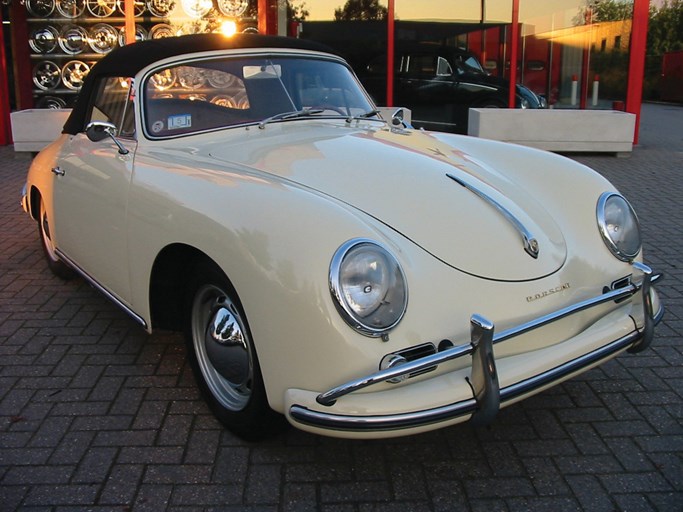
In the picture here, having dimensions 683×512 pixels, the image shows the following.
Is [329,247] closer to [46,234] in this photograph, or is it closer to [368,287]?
[368,287]

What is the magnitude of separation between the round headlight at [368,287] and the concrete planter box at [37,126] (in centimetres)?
909

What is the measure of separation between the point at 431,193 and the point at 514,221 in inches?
14.0

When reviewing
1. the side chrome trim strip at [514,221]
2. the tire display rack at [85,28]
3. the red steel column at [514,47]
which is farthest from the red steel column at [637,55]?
the side chrome trim strip at [514,221]

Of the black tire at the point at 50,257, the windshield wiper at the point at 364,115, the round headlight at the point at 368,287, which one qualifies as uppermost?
the windshield wiper at the point at 364,115

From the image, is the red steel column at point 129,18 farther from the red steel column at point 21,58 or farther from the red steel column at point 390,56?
the red steel column at point 390,56

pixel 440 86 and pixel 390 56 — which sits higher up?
pixel 390 56

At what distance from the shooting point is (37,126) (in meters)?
10.1

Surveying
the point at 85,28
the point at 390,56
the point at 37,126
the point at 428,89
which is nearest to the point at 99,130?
the point at 37,126

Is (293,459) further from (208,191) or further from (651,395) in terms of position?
(651,395)

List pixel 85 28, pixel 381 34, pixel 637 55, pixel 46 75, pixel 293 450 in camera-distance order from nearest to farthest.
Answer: pixel 293 450 → pixel 637 55 → pixel 381 34 → pixel 85 28 → pixel 46 75

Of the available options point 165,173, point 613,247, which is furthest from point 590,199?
point 165,173

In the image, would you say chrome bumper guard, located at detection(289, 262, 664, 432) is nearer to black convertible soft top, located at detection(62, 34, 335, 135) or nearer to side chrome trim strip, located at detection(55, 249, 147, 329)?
side chrome trim strip, located at detection(55, 249, 147, 329)

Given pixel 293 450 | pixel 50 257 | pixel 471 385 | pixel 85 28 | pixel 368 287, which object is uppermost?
pixel 85 28

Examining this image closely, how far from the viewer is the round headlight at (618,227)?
291cm
